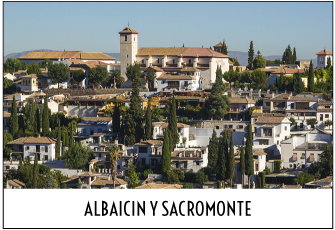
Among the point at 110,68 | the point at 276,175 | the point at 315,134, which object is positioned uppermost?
the point at 110,68

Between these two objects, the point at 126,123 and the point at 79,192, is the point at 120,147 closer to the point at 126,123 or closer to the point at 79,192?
the point at 126,123

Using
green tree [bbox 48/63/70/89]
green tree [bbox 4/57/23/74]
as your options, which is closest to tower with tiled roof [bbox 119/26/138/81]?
green tree [bbox 48/63/70/89]

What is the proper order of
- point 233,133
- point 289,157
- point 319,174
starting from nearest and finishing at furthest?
1. point 319,174
2. point 289,157
3. point 233,133

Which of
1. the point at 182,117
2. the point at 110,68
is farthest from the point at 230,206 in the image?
the point at 110,68

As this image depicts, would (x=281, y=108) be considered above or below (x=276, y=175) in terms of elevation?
above

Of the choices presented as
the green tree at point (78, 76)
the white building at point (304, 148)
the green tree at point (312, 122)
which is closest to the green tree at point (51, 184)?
the white building at point (304, 148)

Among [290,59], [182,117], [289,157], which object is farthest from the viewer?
[290,59]

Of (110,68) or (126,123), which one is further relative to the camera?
(110,68)

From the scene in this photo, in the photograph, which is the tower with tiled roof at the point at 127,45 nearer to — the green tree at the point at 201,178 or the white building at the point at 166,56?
the white building at the point at 166,56
